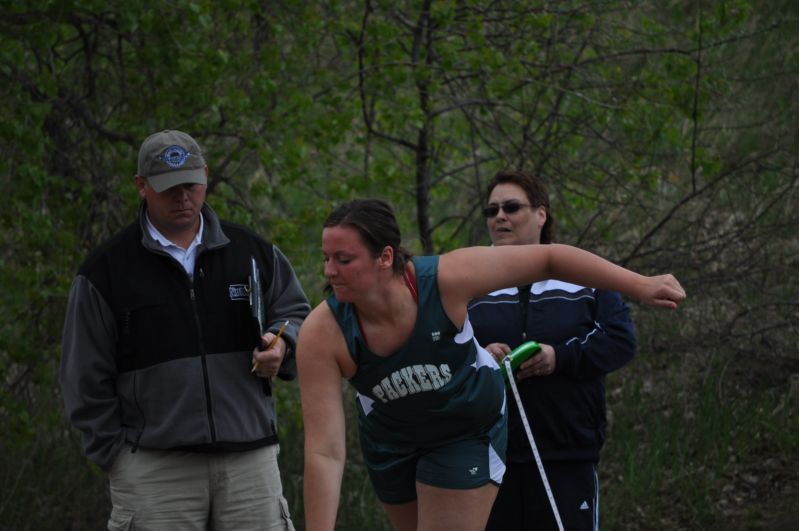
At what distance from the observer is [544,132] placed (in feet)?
26.9

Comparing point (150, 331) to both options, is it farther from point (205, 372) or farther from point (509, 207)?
point (509, 207)

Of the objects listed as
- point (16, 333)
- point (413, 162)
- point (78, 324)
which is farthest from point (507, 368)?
point (413, 162)

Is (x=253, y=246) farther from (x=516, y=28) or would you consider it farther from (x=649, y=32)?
(x=649, y=32)

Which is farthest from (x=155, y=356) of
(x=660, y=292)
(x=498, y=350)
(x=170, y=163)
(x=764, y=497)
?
(x=764, y=497)

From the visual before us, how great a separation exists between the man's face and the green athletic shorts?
1.09 meters

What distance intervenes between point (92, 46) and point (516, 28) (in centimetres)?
293

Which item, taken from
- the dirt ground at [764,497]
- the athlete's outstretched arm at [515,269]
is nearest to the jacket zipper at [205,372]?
the athlete's outstretched arm at [515,269]

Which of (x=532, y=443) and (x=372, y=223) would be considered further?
(x=532, y=443)

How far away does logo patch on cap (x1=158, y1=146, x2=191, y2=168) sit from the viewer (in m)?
4.25

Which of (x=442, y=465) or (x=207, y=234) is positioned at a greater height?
(x=207, y=234)

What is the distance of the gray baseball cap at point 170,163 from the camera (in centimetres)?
423

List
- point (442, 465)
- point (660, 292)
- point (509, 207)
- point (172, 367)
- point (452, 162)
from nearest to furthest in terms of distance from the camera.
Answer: point (660, 292)
point (442, 465)
point (172, 367)
point (509, 207)
point (452, 162)

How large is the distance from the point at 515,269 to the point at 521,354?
0.52m

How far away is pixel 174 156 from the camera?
4.27m
